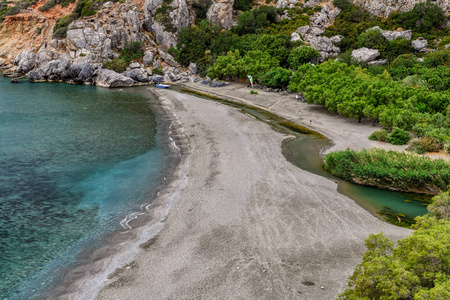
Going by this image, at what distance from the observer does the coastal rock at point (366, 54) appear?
8144cm

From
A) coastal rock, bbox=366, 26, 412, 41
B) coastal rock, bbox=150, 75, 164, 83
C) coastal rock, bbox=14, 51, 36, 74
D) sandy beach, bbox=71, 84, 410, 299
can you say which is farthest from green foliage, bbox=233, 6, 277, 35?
sandy beach, bbox=71, 84, 410, 299

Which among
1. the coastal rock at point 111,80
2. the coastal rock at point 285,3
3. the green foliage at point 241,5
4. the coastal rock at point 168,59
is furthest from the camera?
the green foliage at point 241,5

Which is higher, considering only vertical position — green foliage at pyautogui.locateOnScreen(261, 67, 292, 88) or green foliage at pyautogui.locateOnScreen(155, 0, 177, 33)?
green foliage at pyautogui.locateOnScreen(155, 0, 177, 33)

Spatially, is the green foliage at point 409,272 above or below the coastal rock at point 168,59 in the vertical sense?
below

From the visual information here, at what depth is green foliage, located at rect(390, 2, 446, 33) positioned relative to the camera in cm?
9100

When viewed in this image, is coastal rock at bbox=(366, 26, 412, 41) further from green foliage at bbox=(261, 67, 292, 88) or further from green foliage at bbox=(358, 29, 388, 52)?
green foliage at bbox=(261, 67, 292, 88)

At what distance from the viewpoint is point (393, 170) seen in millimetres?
31438

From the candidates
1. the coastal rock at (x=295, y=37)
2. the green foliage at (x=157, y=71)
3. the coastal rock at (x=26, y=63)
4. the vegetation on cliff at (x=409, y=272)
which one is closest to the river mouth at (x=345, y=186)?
the vegetation on cliff at (x=409, y=272)

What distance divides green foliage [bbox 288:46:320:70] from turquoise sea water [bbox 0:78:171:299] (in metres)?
40.2

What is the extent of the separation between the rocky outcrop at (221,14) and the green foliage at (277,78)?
42782 millimetres

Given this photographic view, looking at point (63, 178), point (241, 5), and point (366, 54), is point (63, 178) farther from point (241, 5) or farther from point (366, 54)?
point (241, 5)

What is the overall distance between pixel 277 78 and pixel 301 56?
1593 cm

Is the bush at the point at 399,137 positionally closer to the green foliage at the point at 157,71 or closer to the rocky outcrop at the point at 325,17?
the green foliage at the point at 157,71

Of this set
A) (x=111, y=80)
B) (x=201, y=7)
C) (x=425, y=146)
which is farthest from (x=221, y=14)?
(x=425, y=146)
